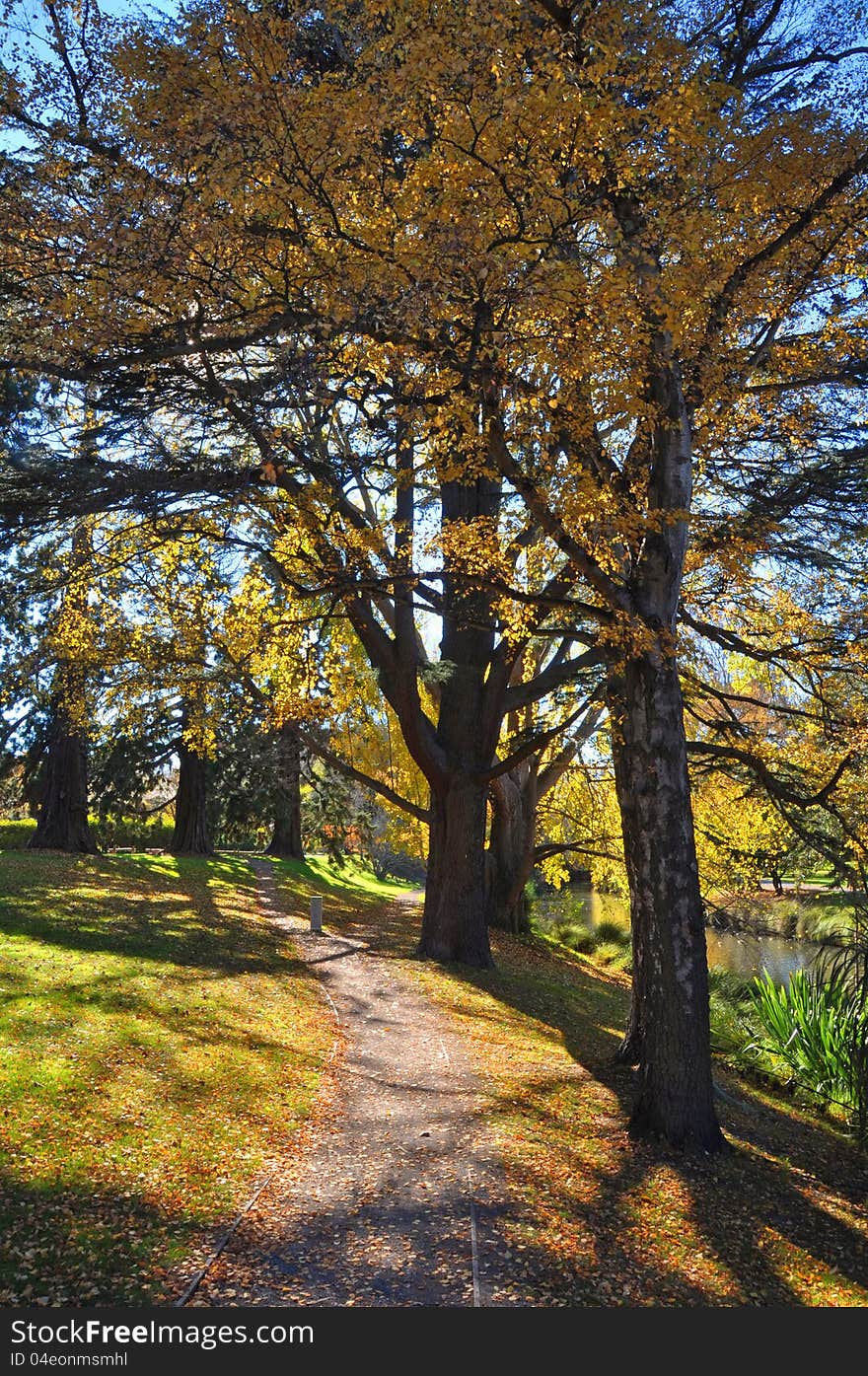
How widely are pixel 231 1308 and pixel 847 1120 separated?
23.1 feet

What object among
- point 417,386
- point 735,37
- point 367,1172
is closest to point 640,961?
point 367,1172

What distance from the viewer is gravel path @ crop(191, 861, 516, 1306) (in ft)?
14.9

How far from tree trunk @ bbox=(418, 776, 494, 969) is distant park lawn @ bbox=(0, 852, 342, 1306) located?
91.6 inches

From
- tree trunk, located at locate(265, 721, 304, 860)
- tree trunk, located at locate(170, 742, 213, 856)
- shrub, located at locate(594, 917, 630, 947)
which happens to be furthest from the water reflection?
tree trunk, located at locate(170, 742, 213, 856)

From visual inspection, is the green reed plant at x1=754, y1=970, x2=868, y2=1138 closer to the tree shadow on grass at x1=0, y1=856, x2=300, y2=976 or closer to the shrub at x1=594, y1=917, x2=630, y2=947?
the tree shadow on grass at x1=0, y1=856, x2=300, y2=976

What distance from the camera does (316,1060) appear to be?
28.5ft

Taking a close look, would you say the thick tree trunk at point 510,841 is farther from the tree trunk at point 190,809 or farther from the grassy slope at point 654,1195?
the tree trunk at point 190,809

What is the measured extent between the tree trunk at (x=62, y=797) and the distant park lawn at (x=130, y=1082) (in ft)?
20.7

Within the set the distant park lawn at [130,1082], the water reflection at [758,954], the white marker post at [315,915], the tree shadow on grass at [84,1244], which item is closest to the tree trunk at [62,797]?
the distant park lawn at [130,1082]

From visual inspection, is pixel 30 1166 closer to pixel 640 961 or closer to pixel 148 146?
pixel 640 961

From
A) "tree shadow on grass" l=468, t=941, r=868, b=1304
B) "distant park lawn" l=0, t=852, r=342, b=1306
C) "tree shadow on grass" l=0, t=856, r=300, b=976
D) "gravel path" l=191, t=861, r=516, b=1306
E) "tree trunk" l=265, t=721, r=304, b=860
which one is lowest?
"tree shadow on grass" l=468, t=941, r=868, b=1304

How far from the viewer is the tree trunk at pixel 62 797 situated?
20.2 meters

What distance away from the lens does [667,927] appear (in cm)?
735

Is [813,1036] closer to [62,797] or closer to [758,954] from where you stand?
[758,954]
